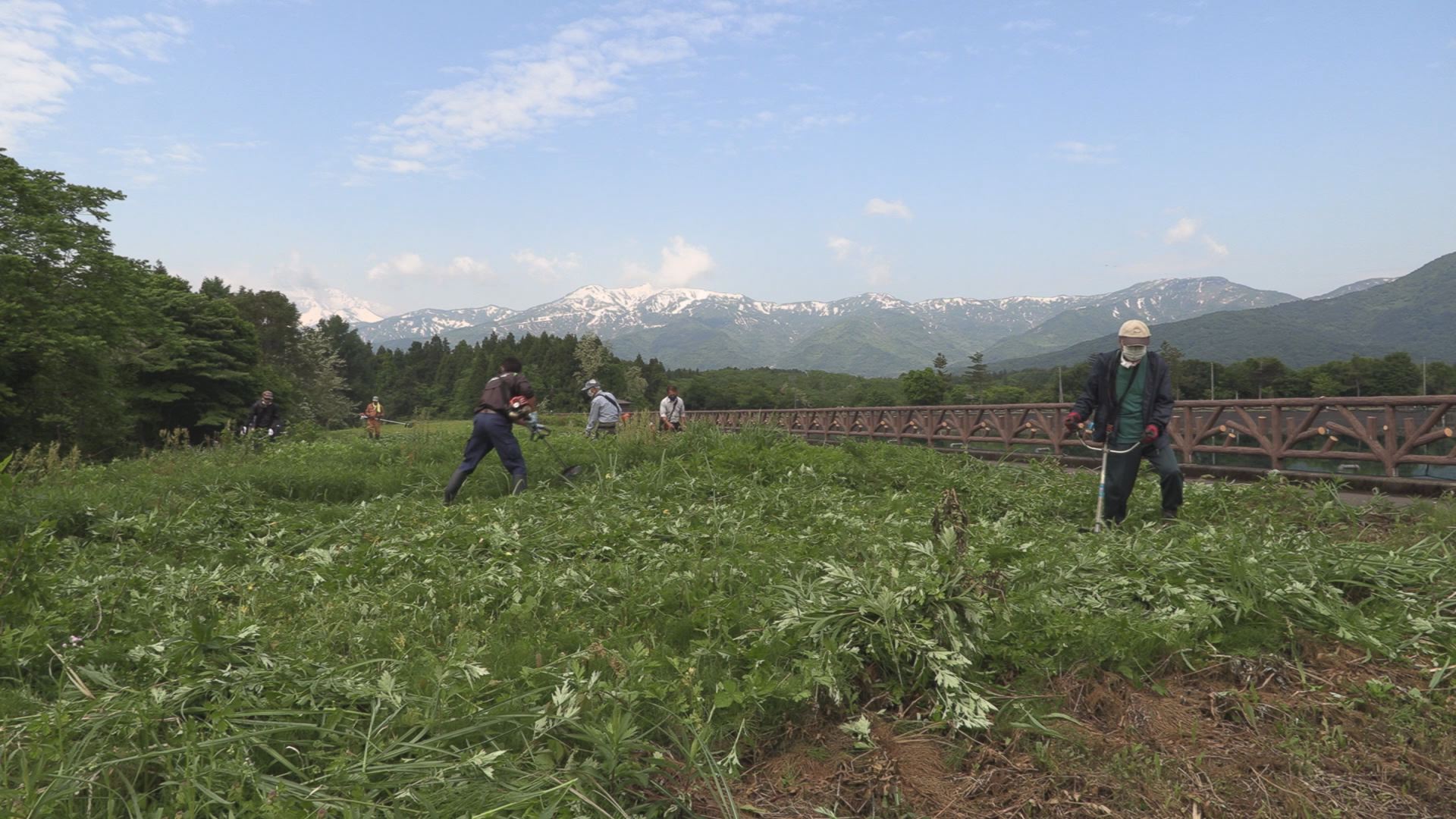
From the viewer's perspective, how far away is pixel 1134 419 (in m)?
6.36

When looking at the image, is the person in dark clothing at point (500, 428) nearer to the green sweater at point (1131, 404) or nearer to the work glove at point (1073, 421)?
the work glove at point (1073, 421)

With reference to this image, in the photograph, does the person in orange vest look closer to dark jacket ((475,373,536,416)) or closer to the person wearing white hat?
the person wearing white hat

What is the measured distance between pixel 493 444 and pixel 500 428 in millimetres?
226

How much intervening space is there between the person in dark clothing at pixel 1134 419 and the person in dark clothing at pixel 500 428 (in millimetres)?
5858

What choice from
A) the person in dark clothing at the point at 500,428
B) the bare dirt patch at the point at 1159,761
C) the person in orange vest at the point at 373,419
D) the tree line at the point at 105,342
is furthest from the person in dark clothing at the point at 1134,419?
the person in orange vest at the point at 373,419

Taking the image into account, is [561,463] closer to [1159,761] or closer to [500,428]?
[500,428]

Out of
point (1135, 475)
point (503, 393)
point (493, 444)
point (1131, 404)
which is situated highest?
point (503, 393)

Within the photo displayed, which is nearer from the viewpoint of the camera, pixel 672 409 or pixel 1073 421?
pixel 1073 421

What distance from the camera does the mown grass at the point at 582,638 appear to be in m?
2.30

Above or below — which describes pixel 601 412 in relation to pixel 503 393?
below

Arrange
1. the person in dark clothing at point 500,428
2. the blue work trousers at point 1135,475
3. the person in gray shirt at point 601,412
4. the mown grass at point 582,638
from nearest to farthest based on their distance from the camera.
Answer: the mown grass at point 582,638 → the blue work trousers at point 1135,475 → the person in dark clothing at point 500,428 → the person in gray shirt at point 601,412

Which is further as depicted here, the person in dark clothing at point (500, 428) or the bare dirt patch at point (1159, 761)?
the person in dark clothing at point (500, 428)

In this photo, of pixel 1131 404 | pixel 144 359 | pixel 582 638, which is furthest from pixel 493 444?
pixel 144 359

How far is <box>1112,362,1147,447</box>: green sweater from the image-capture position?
6336 mm
